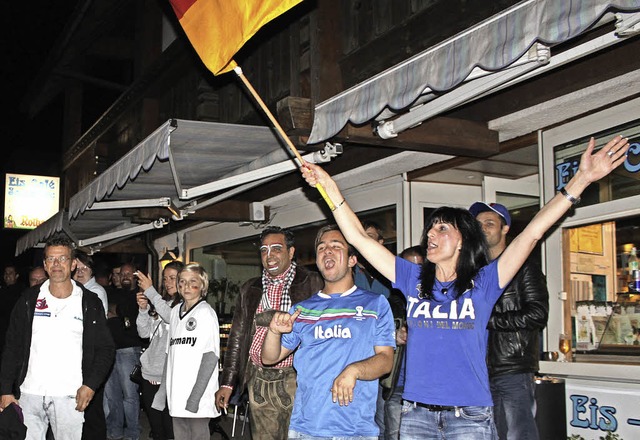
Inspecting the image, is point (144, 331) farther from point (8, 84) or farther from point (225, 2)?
point (8, 84)

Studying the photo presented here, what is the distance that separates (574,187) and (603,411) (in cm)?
339

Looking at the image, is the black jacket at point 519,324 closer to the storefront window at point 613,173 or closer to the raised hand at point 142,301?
the storefront window at point 613,173

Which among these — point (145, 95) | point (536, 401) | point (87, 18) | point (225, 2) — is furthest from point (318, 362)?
point (87, 18)

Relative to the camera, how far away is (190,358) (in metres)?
6.53

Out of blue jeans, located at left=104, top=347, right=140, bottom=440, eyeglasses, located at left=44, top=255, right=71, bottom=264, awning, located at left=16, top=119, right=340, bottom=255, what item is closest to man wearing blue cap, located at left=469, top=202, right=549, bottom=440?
awning, located at left=16, top=119, right=340, bottom=255

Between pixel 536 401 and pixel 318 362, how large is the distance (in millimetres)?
2311

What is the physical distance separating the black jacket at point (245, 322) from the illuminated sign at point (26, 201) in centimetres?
2230

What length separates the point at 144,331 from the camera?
335 inches

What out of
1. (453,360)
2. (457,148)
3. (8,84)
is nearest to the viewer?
(453,360)

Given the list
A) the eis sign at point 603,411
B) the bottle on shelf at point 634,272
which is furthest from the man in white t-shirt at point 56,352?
the bottle on shelf at point 634,272

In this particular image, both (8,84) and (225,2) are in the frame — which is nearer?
Result: (225,2)

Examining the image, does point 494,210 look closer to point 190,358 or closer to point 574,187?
point 574,187

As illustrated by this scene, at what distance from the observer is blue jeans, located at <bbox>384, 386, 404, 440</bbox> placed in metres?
6.30

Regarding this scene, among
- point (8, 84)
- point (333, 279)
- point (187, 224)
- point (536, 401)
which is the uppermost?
point (8, 84)
